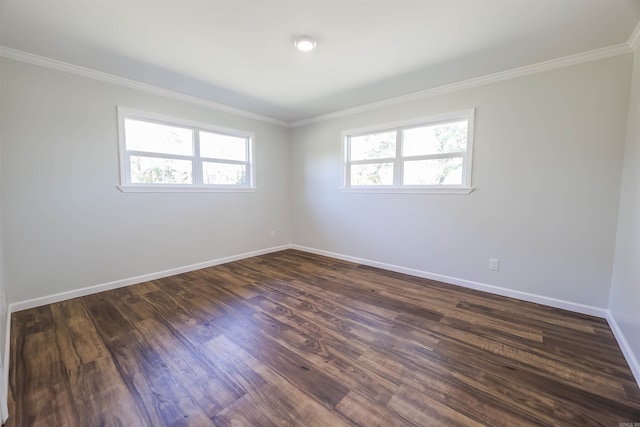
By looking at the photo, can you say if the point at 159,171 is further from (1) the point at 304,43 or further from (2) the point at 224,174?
(1) the point at 304,43

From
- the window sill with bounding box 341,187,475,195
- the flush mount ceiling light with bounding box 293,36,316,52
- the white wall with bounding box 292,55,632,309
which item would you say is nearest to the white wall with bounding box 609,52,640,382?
the white wall with bounding box 292,55,632,309

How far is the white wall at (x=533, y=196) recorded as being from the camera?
2.38 m

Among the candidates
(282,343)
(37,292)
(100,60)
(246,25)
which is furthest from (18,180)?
(282,343)

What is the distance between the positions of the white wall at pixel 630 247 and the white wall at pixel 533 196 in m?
0.12

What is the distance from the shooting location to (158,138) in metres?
3.41

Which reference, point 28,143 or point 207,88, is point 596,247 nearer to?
point 207,88

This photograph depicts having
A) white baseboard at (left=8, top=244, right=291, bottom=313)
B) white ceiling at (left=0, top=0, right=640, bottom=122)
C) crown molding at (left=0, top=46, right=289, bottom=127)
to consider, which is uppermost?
white ceiling at (left=0, top=0, right=640, bottom=122)

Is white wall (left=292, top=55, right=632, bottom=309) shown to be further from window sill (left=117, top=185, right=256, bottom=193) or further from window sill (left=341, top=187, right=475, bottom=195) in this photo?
window sill (left=117, top=185, right=256, bottom=193)

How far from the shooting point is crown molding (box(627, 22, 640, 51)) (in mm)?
2033

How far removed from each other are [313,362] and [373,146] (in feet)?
10.5

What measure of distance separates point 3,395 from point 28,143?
237 centimetres

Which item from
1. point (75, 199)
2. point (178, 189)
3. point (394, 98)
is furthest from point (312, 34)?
point (75, 199)

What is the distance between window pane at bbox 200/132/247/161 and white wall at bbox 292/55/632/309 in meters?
2.34

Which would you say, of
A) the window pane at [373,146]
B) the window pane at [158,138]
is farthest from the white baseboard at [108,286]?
the window pane at [373,146]
